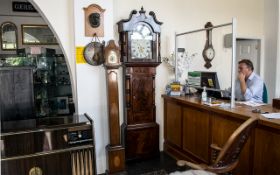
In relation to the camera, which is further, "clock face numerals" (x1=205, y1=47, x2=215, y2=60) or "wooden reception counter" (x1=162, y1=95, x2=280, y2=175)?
"clock face numerals" (x1=205, y1=47, x2=215, y2=60)

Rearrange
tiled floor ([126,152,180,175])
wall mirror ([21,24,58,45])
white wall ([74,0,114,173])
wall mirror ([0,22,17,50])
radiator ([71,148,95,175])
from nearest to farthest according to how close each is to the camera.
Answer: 1. radiator ([71,148,95,175])
2. white wall ([74,0,114,173])
3. tiled floor ([126,152,180,175])
4. wall mirror ([0,22,17,50])
5. wall mirror ([21,24,58,45])

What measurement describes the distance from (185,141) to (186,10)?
2079mm

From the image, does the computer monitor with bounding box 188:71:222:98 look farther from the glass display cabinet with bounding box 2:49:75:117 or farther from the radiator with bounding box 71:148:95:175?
the glass display cabinet with bounding box 2:49:75:117

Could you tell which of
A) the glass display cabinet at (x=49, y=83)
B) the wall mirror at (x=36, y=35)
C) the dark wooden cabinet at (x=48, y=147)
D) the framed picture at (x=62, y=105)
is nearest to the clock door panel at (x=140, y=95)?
the dark wooden cabinet at (x=48, y=147)

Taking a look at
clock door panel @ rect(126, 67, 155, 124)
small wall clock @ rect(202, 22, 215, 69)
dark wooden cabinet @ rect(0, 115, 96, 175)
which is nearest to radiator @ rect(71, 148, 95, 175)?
dark wooden cabinet @ rect(0, 115, 96, 175)

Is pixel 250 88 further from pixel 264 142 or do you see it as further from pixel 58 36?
pixel 58 36

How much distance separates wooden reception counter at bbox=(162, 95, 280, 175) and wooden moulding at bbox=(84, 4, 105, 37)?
139 cm

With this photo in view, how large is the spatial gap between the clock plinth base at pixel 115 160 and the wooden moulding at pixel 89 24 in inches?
56.4

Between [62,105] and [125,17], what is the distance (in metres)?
2.31

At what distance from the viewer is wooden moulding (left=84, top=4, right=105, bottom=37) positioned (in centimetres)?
296

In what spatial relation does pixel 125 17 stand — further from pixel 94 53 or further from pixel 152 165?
pixel 152 165

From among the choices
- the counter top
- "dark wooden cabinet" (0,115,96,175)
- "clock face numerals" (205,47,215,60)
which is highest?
"clock face numerals" (205,47,215,60)

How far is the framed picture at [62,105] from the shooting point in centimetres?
472

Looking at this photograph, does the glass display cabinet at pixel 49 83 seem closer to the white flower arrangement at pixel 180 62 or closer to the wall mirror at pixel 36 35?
the wall mirror at pixel 36 35
